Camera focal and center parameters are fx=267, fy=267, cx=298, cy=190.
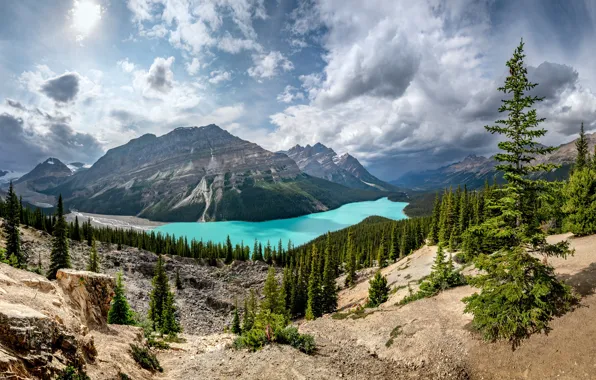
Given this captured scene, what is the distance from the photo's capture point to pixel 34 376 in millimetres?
8773

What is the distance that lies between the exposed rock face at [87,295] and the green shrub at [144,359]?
3560 millimetres

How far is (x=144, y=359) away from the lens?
16.0m

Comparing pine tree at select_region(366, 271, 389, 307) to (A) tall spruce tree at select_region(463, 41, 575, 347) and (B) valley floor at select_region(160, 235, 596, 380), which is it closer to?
(B) valley floor at select_region(160, 235, 596, 380)

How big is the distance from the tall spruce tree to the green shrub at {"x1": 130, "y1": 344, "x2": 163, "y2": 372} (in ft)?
62.6

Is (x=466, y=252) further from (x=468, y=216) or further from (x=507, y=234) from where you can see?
(x=507, y=234)

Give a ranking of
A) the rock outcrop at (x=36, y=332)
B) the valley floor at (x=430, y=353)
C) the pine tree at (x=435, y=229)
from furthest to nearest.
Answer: the pine tree at (x=435, y=229) < the valley floor at (x=430, y=353) < the rock outcrop at (x=36, y=332)

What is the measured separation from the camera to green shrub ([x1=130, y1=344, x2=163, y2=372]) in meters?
15.8

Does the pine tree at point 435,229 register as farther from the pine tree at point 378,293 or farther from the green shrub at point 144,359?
the green shrub at point 144,359

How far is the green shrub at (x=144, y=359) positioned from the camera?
15844 mm

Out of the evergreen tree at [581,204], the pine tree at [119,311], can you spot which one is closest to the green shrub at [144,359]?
the pine tree at [119,311]

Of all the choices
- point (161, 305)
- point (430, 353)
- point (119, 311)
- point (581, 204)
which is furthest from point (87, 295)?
point (581, 204)

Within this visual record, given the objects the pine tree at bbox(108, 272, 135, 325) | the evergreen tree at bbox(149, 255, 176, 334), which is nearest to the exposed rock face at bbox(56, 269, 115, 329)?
the pine tree at bbox(108, 272, 135, 325)

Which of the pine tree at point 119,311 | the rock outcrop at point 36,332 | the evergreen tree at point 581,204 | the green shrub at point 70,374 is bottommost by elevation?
the pine tree at point 119,311

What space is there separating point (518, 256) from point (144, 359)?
21656 millimetres
